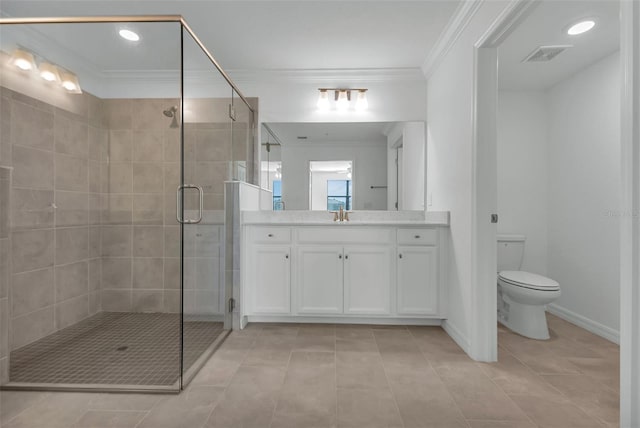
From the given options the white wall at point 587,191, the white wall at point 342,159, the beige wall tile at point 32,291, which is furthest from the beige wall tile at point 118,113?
the white wall at point 587,191

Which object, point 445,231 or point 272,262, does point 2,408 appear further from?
point 445,231

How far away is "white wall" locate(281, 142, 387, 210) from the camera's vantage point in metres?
3.11

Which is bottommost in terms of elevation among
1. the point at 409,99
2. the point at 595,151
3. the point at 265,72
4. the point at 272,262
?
the point at 272,262

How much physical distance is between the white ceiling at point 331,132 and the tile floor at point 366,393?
1.89 metres

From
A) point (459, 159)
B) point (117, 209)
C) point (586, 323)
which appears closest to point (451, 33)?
point (459, 159)

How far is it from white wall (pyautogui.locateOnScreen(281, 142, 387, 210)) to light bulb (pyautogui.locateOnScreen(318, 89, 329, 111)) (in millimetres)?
382

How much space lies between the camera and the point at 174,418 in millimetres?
1451

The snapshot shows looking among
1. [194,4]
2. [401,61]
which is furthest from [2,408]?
[401,61]

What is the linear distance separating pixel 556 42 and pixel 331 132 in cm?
190

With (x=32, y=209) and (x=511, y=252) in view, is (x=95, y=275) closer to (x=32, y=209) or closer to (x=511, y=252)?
(x=32, y=209)

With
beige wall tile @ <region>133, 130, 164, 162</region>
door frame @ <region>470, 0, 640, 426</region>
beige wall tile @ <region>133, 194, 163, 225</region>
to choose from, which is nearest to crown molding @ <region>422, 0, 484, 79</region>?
door frame @ <region>470, 0, 640, 426</region>

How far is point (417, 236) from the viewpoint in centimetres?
261

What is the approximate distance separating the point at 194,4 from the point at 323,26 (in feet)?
2.96

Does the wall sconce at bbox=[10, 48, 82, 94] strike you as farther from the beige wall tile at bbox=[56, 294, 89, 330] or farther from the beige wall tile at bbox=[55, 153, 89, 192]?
the beige wall tile at bbox=[56, 294, 89, 330]
